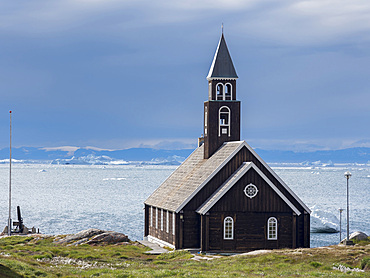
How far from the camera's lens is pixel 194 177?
1965 inches

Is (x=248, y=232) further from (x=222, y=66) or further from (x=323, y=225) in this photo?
(x=323, y=225)

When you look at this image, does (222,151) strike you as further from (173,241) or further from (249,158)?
(173,241)

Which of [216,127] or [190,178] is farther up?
[216,127]

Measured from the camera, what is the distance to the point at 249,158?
47.4m

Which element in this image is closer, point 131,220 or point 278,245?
point 278,245

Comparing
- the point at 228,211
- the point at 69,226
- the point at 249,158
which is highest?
the point at 249,158

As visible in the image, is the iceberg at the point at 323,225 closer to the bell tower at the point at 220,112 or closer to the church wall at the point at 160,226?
the church wall at the point at 160,226

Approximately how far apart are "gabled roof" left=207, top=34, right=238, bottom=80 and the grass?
16036mm

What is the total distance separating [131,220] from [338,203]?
61.8m

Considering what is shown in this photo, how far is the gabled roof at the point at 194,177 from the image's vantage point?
46750 millimetres

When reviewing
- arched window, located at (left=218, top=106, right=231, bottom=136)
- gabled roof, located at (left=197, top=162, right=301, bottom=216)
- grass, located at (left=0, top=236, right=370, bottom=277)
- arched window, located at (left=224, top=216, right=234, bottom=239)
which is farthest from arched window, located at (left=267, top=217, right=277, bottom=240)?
arched window, located at (left=218, top=106, right=231, bottom=136)

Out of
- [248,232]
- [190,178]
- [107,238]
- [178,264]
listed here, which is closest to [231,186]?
[248,232]

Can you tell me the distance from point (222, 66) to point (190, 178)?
981cm

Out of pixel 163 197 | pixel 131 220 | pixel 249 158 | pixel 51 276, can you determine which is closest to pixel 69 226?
pixel 131 220
